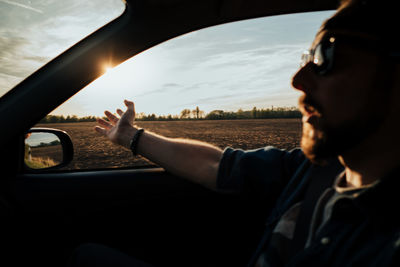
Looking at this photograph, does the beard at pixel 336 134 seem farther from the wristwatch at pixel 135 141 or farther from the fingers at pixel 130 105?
the fingers at pixel 130 105

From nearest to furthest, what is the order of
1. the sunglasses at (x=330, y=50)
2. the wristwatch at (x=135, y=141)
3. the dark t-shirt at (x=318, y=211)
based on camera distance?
the dark t-shirt at (x=318, y=211), the sunglasses at (x=330, y=50), the wristwatch at (x=135, y=141)

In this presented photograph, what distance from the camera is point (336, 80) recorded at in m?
1.31

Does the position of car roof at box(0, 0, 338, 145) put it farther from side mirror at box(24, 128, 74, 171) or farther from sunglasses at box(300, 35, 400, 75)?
sunglasses at box(300, 35, 400, 75)

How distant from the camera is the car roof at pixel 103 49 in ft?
5.03

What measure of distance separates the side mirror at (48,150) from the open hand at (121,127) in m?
0.25

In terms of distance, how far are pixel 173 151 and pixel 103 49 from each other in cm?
77

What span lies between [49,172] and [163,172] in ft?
2.65

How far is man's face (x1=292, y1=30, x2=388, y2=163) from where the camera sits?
1.23 metres

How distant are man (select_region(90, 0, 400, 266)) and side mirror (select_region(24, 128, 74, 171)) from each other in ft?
4.02

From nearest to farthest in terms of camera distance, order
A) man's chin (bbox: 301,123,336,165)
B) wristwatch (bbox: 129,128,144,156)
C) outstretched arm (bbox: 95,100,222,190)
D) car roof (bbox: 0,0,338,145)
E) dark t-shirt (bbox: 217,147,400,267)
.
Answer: dark t-shirt (bbox: 217,147,400,267) < man's chin (bbox: 301,123,336,165) < car roof (bbox: 0,0,338,145) < outstretched arm (bbox: 95,100,222,190) < wristwatch (bbox: 129,128,144,156)

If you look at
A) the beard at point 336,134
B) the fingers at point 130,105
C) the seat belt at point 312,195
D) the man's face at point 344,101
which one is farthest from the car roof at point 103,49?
the seat belt at point 312,195

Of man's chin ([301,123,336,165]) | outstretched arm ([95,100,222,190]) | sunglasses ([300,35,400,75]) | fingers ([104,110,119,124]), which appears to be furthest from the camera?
fingers ([104,110,119,124])

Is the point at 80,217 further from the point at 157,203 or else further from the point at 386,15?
the point at 386,15

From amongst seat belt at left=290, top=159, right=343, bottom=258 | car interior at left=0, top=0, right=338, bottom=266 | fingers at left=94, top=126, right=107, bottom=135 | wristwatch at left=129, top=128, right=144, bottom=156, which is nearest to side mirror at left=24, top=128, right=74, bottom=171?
car interior at left=0, top=0, right=338, bottom=266
